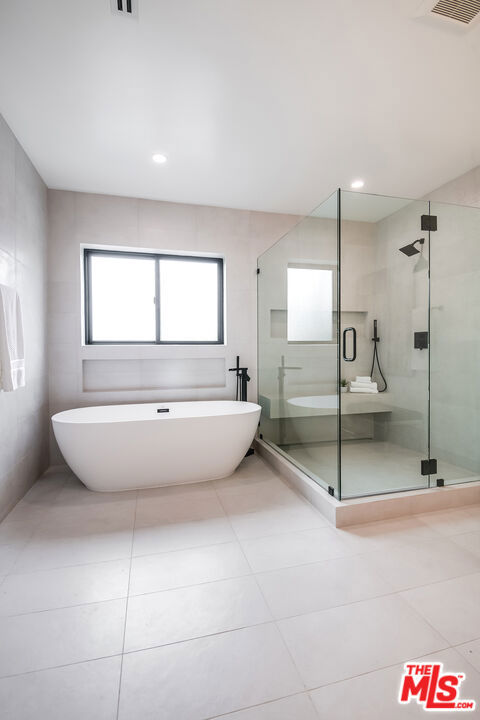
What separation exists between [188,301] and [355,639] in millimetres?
3191

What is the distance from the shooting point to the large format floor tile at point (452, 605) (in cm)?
133

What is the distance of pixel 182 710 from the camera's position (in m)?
1.05

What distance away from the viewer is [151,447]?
2.63 metres

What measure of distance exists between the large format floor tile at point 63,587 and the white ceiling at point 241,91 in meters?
2.62

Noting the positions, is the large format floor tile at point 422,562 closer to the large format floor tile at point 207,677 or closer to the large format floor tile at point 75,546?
the large format floor tile at point 207,677

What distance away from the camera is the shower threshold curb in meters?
2.14

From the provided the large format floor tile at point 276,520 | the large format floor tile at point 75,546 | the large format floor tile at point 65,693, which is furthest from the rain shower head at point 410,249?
the large format floor tile at point 65,693

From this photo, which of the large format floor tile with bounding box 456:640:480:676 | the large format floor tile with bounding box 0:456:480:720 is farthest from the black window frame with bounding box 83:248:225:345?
the large format floor tile with bounding box 456:640:480:676

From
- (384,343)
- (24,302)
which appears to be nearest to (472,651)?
(384,343)

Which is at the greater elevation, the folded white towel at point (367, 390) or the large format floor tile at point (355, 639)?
the folded white towel at point (367, 390)

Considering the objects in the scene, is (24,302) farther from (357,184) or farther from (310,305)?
(357,184)

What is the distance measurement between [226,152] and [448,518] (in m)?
3.02

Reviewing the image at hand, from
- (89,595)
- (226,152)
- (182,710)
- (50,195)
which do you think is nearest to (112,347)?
(50,195)

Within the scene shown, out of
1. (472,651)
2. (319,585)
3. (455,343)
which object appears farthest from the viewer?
(455,343)
